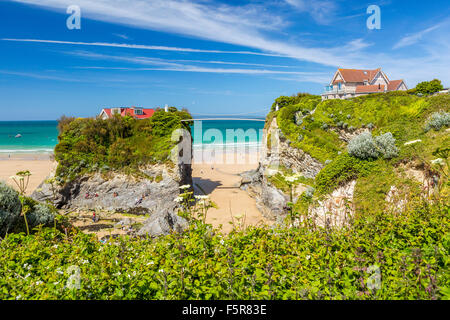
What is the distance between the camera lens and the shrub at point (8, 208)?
8078mm

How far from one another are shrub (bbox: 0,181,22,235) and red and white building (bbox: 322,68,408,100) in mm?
35310

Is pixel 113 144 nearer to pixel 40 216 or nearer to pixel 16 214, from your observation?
pixel 40 216

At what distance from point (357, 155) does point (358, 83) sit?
2949 cm

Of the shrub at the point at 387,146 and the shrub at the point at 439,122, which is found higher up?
the shrub at the point at 439,122

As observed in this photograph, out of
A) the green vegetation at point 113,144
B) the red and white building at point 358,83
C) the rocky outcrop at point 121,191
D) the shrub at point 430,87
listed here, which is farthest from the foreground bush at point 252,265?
the red and white building at point 358,83

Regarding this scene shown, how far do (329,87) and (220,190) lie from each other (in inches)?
892

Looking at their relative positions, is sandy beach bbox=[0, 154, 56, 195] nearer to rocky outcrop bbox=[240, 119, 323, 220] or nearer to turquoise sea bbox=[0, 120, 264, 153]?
turquoise sea bbox=[0, 120, 264, 153]

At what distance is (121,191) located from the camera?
21.0 m

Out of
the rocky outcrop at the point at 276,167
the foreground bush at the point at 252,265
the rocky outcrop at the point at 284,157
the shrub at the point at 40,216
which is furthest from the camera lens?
the rocky outcrop at the point at 276,167

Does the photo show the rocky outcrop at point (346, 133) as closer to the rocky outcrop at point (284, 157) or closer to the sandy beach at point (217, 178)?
the rocky outcrop at point (284, 157)

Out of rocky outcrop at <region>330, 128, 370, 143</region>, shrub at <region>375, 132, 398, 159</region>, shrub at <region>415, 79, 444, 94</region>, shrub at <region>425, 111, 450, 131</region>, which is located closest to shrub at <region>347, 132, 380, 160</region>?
shrub at <region>375, 132, 398, 159</region>

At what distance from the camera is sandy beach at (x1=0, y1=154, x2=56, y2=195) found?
3049 cm

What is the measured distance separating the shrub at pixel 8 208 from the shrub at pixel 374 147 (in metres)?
13.1

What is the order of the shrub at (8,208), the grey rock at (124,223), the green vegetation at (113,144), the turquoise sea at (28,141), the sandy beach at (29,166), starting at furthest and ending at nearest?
the turquoise sea at (28,141) → the sandy beach at (29,166) → the green vegetation at (113,144) → the grey rock at (124,223) → the shrub at (8,208)
